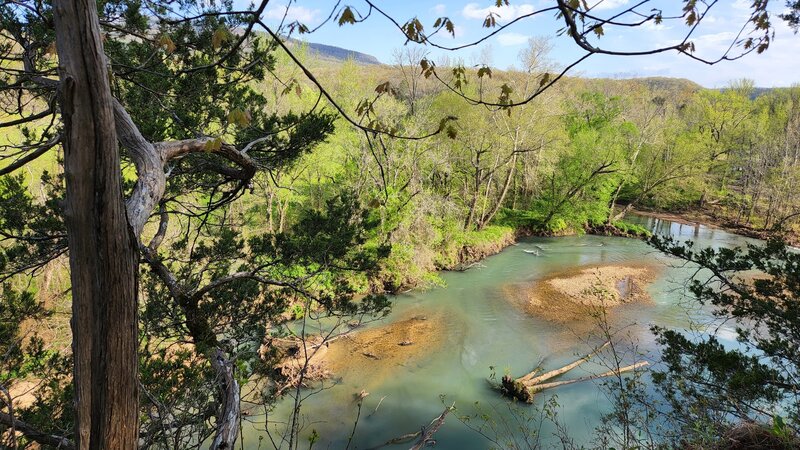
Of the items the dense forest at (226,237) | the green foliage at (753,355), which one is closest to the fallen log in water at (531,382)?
the dense forest at (226,237)

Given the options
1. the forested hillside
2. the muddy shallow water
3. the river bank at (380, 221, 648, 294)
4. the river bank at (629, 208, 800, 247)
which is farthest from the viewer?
the river bank at (629, 208, 800, 247)

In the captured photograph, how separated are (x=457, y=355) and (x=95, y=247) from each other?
31.4 feet

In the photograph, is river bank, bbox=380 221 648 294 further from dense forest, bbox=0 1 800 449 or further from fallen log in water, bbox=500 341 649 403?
fallen log in water, bbox=500 341 649 403

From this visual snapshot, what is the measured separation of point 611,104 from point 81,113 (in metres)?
34.8

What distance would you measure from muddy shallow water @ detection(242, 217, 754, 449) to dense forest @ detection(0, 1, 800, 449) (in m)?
0.54

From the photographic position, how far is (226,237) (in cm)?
551

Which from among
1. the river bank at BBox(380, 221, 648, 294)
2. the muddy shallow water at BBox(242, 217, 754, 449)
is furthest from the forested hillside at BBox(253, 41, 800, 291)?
the muddy shallow water at BBox(242, 217, 754, 449)

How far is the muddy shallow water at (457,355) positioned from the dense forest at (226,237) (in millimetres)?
542

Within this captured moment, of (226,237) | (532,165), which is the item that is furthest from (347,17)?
(532,165)

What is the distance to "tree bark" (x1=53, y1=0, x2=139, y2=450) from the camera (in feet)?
3.50

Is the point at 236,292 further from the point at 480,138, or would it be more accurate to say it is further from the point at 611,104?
the point at 611,104

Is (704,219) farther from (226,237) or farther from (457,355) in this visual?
(226,237)

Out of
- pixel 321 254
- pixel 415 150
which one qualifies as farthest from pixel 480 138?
pixel 321 254

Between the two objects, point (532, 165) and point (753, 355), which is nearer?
point (753, 355)
